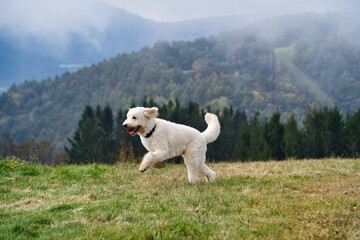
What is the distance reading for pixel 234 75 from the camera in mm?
190750

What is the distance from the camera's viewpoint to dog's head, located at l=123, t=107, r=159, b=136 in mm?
7312

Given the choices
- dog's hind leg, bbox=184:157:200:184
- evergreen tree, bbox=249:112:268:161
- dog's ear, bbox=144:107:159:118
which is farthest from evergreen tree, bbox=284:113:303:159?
dog's ear, bbox=144:107:159:118

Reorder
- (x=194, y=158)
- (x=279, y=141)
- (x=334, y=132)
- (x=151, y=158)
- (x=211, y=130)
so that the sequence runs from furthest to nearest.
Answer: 1. (x=279, y=141)
2. (x=334, y=132)
3. (x=211, y=130)
4. (x=194, y=158)
5. (x=151, y=158)

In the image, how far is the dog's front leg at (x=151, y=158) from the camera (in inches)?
278

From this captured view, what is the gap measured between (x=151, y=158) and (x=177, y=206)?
1789mm

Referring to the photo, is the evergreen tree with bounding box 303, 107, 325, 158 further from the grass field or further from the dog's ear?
the dog's ear

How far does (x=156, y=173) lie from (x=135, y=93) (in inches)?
6373

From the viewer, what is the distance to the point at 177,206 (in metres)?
5.58

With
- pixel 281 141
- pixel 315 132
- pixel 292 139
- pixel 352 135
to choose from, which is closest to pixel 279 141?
pixel 281 141

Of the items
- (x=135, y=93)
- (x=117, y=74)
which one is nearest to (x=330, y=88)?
(x=135, y=93)

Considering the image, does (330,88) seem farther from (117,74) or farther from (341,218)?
(341,218)

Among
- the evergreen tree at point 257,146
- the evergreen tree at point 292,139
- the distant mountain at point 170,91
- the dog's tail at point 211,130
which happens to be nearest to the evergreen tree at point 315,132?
the evergreen tree at point 292,139

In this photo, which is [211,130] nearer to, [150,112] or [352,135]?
[150,112]

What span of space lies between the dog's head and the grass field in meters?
1.23
